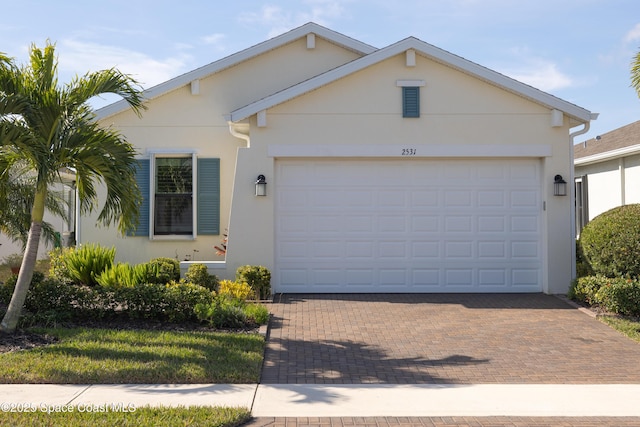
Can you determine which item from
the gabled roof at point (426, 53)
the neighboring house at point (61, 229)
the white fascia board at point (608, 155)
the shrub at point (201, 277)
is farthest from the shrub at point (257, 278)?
the white fascia board at point (608, 155)

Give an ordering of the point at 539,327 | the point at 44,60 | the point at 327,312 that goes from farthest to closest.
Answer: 1. the point at 327,312
2. the point at 539,327
3. the point at 44,60

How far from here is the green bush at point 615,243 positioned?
37.1ft

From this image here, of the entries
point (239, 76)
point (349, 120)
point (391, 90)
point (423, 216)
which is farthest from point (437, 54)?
point (239, 76)

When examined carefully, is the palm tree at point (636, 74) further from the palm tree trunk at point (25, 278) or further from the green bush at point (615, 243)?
the palm tree trunk at point (25, 278)

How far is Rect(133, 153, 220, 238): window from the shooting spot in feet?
47.5

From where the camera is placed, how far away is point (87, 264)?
497 inches

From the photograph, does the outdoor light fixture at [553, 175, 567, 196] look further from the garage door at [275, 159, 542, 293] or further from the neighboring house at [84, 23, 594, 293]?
the garage door at [275, 159, 542, 293]

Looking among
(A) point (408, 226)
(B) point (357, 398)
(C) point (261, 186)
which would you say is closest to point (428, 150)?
(A) point (408, 226)

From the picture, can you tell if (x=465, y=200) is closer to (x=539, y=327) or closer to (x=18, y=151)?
(x=539, y=327)

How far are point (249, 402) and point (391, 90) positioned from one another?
26.8 ft

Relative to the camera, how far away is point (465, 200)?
13.3 m

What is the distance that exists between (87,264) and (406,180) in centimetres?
637

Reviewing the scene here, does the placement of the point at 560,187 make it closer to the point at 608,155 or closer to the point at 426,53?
the point at 426,53

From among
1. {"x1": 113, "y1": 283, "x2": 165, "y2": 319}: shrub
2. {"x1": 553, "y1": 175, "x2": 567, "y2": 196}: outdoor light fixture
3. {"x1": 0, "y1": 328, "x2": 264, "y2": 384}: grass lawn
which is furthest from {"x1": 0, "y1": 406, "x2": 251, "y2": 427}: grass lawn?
{"x1": 553, "y1": 175, "x2": 567, "y2": 196}: outdoor light fixture
